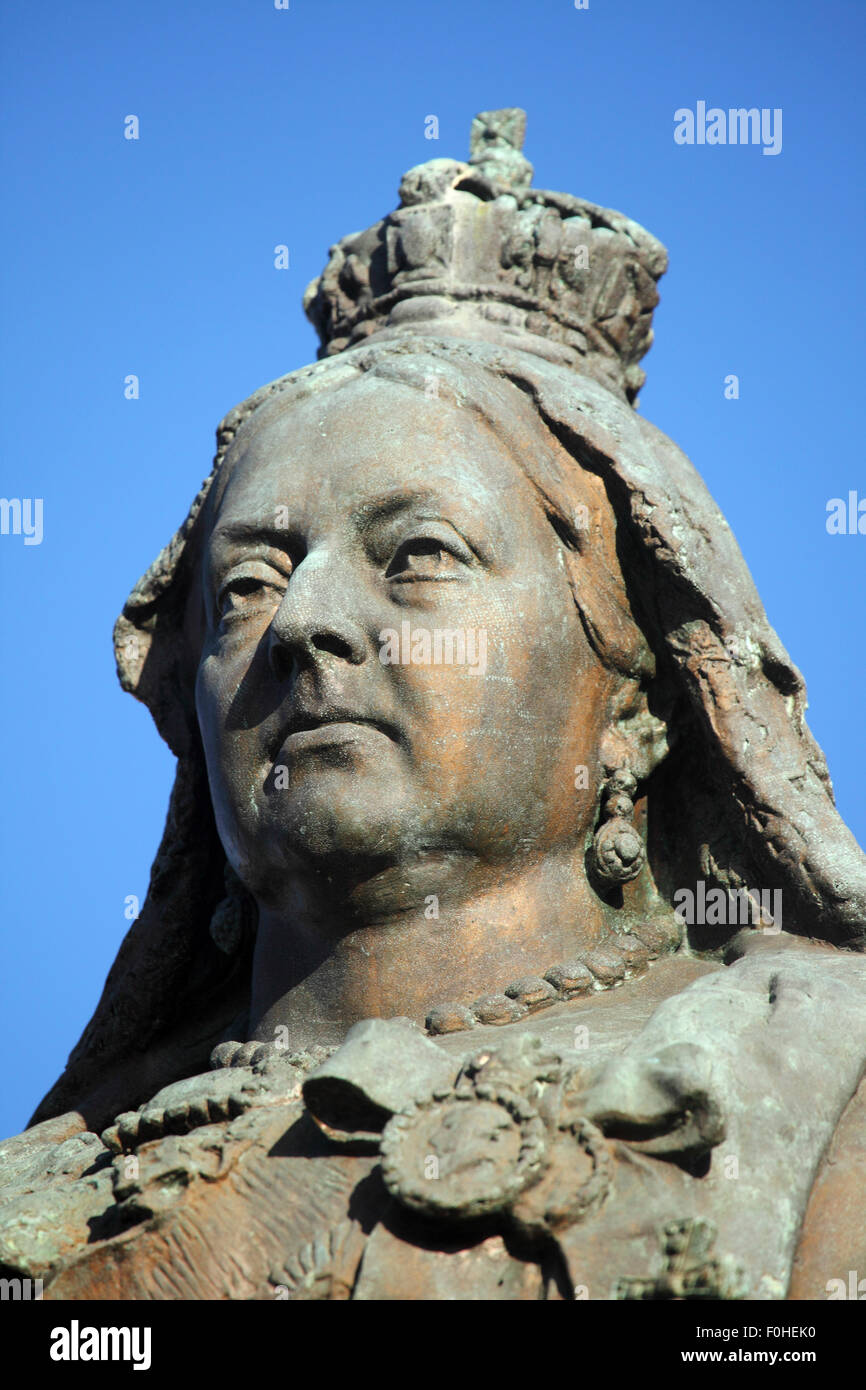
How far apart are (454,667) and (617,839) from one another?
3.12 feet

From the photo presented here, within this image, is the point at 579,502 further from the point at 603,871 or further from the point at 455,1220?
the point at 455,1220

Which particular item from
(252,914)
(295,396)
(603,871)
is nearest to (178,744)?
(252,914)

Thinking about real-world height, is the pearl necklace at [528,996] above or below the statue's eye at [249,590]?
below

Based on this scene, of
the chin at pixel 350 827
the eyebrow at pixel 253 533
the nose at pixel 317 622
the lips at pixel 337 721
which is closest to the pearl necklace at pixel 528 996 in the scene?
the chin at pixel 350 827

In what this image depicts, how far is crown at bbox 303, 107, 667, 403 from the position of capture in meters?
7.84

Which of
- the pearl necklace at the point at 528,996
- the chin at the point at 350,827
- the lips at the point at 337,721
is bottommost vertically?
the pearl necklace at the point at 528,996

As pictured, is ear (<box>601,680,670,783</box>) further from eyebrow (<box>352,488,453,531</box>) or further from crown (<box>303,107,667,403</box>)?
crown (<box>303,107,667,403</box>)

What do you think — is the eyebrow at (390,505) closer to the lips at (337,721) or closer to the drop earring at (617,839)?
the lips at (337,721)

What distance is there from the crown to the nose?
165 centimetres

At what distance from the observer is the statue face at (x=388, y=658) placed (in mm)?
6383

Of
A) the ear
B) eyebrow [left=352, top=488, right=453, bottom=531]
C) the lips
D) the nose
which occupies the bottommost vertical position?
the lips

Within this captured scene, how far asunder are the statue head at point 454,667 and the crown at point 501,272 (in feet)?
0.06

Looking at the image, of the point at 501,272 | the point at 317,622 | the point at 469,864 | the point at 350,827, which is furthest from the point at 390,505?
the point at 501,272

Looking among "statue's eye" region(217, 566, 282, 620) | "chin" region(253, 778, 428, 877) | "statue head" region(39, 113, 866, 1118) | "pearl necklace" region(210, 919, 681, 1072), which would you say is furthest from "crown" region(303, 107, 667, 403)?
"pearl necklace" region(210, 919, 681, 1072)
